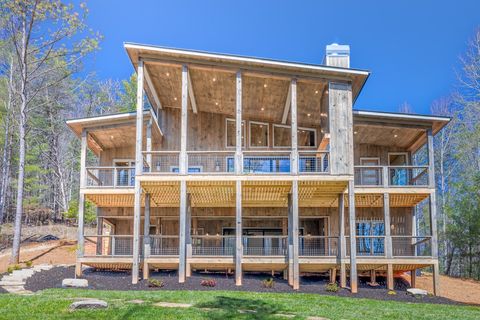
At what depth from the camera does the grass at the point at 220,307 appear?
973 centimetres

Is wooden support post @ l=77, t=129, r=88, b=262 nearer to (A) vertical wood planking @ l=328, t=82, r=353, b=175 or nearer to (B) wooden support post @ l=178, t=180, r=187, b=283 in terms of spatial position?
(B) wooden support post @ l=178, t=180, r=187, b=283

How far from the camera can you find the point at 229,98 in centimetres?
1980

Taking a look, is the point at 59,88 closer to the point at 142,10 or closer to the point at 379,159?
the point at 379,159

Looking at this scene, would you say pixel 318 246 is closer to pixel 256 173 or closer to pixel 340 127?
pixel 256 173

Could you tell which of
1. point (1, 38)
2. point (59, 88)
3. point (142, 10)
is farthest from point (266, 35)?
point (1, 38)

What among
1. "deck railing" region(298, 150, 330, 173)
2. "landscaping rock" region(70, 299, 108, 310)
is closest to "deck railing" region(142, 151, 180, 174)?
"deck railing" region(298, 150, 330, 173)

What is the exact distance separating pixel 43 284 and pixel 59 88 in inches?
851

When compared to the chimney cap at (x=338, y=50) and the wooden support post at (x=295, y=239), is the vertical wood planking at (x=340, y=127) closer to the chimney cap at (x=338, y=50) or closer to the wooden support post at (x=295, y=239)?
the wooden support post at (x=295, y=239)

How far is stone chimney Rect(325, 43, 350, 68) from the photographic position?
1952cm

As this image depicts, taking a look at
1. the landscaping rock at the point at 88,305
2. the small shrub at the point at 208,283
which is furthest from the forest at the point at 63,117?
the landscaping rock at the point at 88,305

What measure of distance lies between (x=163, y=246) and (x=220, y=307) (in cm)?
1029

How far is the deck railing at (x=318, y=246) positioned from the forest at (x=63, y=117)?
27.6 ft

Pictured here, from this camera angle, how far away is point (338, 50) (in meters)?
19.7

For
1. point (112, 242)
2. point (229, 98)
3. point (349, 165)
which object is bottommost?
point (112, 242)
